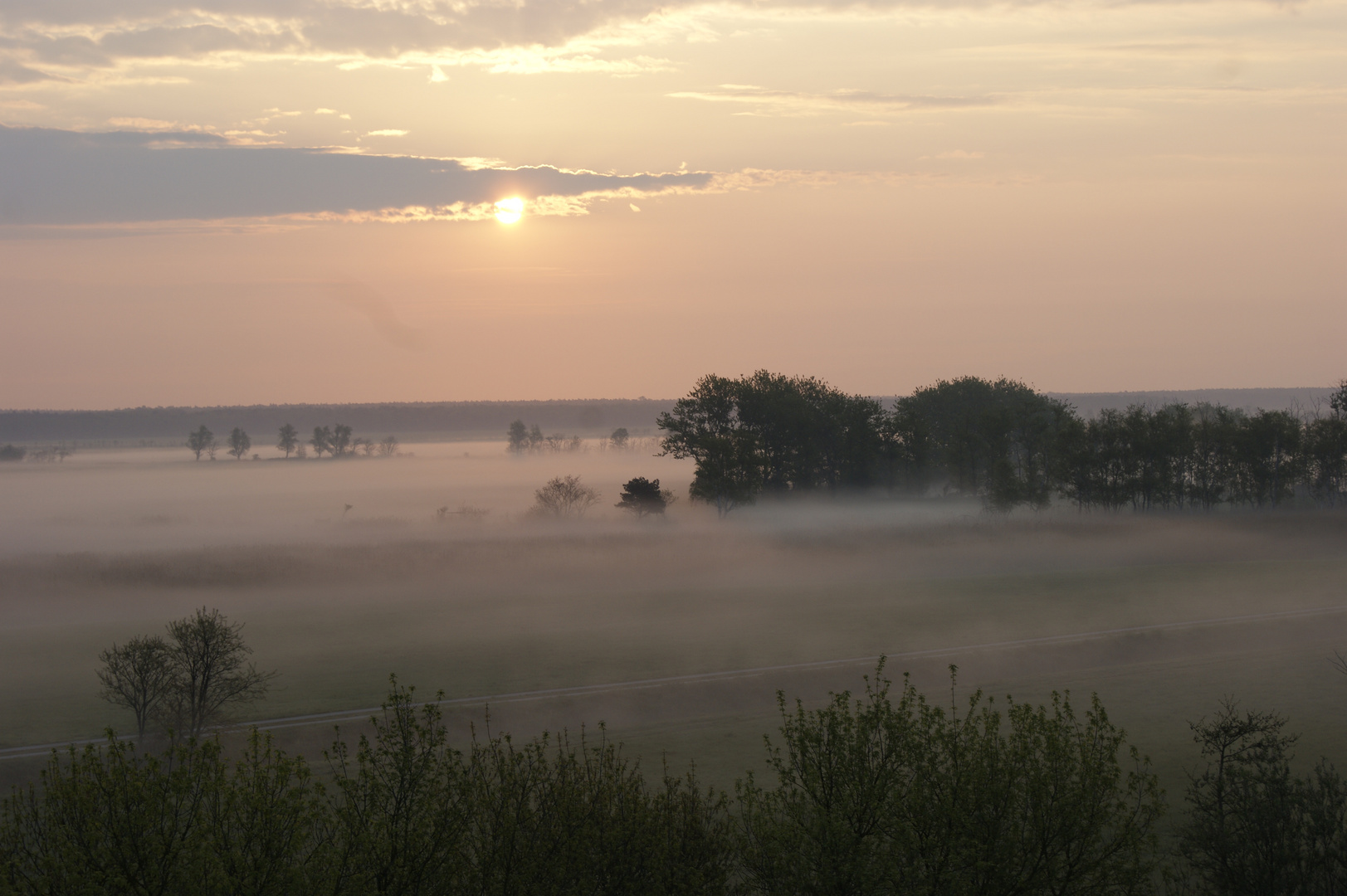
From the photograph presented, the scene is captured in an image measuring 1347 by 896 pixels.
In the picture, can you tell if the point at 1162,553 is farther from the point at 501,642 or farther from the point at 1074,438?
the point at 501,642

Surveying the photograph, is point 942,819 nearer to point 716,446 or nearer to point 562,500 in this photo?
point 716,446

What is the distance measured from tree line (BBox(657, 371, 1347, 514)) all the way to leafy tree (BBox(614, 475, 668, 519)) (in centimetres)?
457

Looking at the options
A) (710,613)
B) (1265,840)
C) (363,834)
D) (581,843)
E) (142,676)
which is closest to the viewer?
(363,834)

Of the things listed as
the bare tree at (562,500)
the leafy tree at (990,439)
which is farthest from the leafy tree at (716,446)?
the leafy tree at (990,439)

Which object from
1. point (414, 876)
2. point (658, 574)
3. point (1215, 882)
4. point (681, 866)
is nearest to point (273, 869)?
point (414, 876)

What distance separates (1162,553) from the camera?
83938mm

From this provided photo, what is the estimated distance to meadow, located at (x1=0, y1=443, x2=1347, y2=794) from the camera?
45.8 meters

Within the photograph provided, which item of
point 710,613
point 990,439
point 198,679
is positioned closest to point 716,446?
point 990,439

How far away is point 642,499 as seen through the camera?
110 m

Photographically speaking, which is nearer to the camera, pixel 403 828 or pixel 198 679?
pixel 403 828

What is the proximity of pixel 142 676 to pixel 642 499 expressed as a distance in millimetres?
72866

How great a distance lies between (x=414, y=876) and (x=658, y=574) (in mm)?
58254

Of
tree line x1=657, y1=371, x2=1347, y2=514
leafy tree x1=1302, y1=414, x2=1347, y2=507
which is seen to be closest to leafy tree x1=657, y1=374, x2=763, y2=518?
tree line x1=657, y1=371, x2=1347, y2=514

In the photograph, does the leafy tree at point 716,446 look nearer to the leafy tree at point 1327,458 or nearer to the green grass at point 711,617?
the green grass at point 711,617
